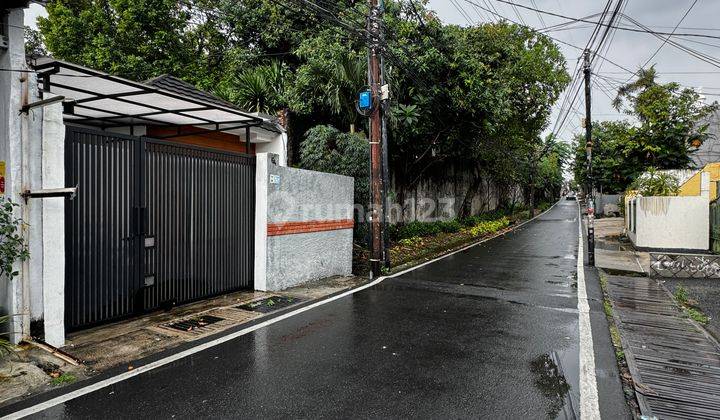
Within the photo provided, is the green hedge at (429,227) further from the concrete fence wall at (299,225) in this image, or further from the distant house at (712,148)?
the distant house at (712,148)

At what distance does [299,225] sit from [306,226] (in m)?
0.24

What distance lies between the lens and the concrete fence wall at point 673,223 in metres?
13.3

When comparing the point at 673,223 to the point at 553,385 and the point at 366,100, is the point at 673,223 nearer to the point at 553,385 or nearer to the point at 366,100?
the point at 366,100

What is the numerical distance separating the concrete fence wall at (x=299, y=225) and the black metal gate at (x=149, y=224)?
31 centimetres

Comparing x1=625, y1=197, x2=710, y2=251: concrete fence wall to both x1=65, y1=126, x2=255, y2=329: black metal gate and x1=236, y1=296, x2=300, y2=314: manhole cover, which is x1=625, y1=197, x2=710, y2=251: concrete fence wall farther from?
x1=65, y1=126, x2=255, y2=329: black metal gate

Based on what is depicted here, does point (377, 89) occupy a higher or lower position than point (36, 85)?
higher

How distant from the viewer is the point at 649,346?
543 cm

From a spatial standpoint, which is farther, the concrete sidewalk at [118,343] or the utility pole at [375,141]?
the utility pole at [375,141]

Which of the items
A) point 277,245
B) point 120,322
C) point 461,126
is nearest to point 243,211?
point 277,245

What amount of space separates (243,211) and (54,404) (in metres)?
4.60

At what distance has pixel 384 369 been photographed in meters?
4.44

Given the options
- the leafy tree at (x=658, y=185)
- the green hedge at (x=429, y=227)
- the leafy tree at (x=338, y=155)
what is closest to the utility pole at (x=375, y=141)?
the leafy tree at (x=338, y=155)

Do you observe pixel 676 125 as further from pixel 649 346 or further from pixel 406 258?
pixel 649 346

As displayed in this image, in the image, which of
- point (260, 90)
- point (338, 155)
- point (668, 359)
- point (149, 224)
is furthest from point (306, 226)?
point (260, 90)
